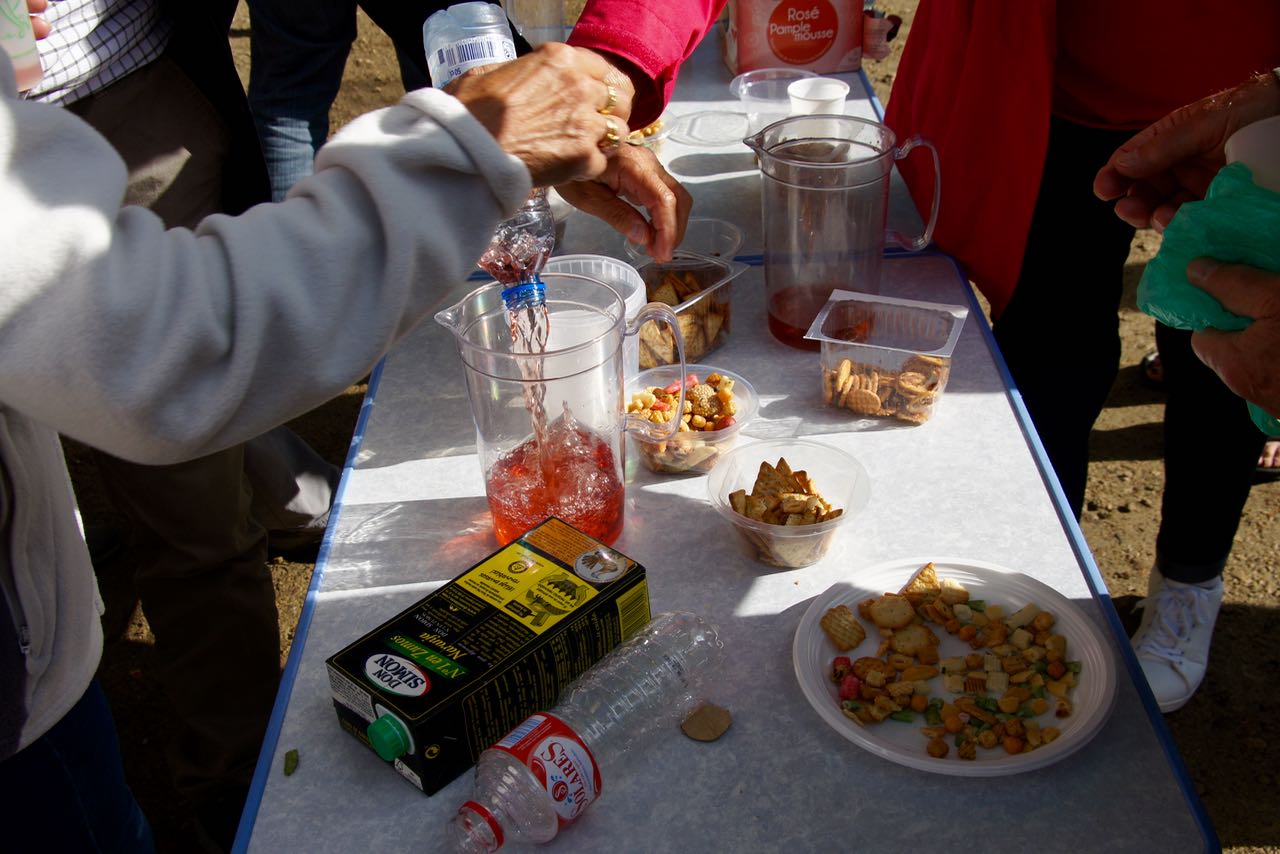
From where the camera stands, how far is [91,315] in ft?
2.33

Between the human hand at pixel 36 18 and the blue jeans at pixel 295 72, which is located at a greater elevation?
the human hand at pixel 36 18

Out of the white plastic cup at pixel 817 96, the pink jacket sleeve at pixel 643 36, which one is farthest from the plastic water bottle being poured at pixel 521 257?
the white plastic cup at pixel 817 96

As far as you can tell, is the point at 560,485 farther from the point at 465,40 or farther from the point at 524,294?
the point at 465,40

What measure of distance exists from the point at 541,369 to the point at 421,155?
0.37m

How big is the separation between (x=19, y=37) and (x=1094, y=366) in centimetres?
167

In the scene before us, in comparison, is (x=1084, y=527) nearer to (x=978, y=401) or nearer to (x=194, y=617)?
(x=978, y=401)

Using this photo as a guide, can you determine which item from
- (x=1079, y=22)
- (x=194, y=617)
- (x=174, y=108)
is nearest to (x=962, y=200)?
(x=1079, y=22)

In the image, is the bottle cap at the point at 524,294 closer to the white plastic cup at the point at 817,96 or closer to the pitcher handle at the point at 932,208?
the pitcher handle at the point at 932,208

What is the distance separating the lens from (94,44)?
1.54m

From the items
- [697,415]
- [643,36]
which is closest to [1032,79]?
[643,36]

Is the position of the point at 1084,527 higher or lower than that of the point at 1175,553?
lower

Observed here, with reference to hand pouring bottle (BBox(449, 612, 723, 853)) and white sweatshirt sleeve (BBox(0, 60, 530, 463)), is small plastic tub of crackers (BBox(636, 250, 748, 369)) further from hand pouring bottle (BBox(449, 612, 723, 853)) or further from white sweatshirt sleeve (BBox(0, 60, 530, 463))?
white sweatshirt sleeve (BBox(0, 60, 530, 463))

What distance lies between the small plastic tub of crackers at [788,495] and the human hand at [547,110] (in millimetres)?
403

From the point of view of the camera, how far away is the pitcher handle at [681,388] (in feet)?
3.86
